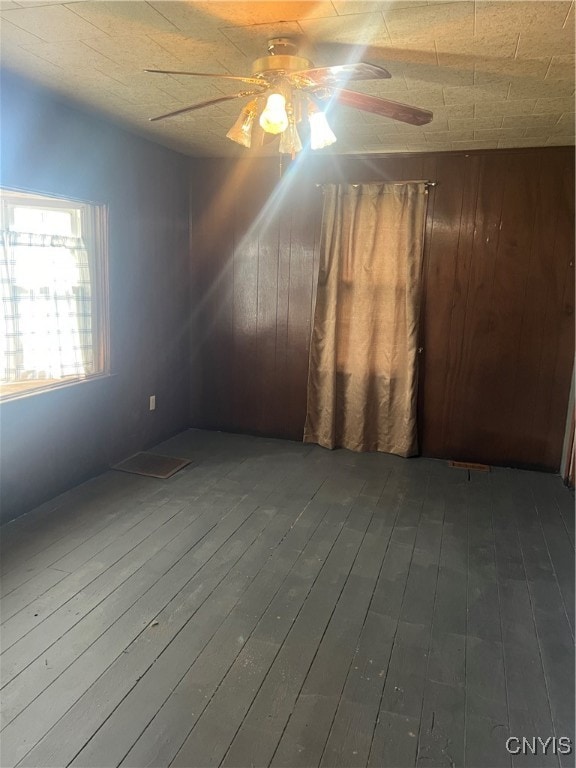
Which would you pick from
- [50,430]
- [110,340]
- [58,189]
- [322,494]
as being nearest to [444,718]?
[322,494]

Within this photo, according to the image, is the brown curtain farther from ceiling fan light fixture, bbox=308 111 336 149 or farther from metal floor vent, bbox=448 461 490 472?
ceiling fan light fixture, bbox=308 111 336 149

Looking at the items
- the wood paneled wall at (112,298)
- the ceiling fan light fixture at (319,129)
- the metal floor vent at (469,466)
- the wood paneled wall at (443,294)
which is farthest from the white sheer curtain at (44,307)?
the metal floor vent at (469,466)

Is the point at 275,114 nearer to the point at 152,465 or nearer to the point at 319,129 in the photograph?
the point at 319,129

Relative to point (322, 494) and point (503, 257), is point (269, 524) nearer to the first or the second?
point (322, 494)

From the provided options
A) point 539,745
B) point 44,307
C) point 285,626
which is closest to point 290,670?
point 285,626

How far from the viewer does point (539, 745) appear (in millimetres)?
1601

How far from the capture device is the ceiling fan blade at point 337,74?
174 centimetres

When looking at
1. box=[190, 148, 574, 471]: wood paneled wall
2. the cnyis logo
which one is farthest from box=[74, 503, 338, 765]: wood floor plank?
box=[190, 148, 574, 471]: wood paneled wall

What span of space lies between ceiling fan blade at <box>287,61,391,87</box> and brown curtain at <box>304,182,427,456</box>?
208cm

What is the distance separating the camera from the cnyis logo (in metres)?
1.58

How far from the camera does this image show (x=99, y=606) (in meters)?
2.18

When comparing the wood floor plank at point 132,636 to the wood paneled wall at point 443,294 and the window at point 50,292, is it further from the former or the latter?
the wood paneled wall at point 443,294

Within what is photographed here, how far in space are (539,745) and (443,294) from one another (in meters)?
3.01

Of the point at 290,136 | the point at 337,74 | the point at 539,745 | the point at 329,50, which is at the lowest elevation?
the point at 539,745
